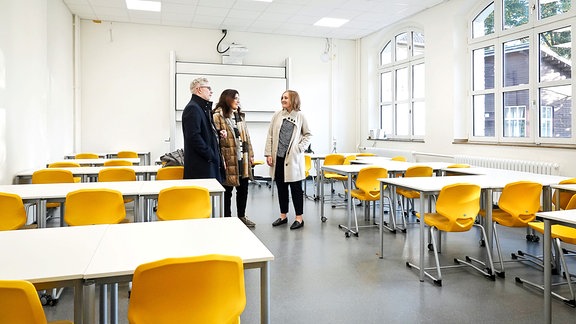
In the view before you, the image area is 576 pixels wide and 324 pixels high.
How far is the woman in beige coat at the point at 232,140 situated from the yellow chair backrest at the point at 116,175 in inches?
37.3

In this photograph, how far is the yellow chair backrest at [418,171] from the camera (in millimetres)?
4682

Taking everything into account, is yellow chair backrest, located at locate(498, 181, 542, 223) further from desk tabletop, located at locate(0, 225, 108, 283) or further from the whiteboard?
the whiteboard

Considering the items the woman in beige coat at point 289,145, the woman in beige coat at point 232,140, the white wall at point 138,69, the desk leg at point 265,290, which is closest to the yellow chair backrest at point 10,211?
the desk leg at point 265,290

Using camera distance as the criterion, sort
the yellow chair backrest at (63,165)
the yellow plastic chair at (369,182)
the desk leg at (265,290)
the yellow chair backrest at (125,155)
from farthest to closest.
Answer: the yellow chair backrest at (125,155)
the yellow chair backrest at (63,165)
the yellow plastic chair at (369,182)
the desk leg at (265,290)

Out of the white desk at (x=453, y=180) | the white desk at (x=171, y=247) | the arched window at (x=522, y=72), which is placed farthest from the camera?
the arched window at (x=522, y=72)

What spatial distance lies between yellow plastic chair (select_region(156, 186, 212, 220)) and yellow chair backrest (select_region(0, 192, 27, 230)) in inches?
33.6

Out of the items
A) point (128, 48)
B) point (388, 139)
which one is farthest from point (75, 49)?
point (388, 139)

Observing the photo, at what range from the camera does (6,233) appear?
1.91 metres

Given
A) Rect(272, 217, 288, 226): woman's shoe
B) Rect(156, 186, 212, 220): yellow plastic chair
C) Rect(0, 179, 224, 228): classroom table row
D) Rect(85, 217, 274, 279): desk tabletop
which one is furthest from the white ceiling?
Rect(85, 217, 274, 279): desk tabletop

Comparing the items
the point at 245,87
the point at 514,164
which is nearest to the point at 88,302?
the point at 514,164

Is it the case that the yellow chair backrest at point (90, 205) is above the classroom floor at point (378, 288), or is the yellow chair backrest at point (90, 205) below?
above

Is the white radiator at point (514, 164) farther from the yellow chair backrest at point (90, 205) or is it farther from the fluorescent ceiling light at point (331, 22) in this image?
the yellow chair backrest at point (90, 205)

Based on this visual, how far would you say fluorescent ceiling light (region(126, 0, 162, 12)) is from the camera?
7336 mm

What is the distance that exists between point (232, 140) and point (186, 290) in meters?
3.28
